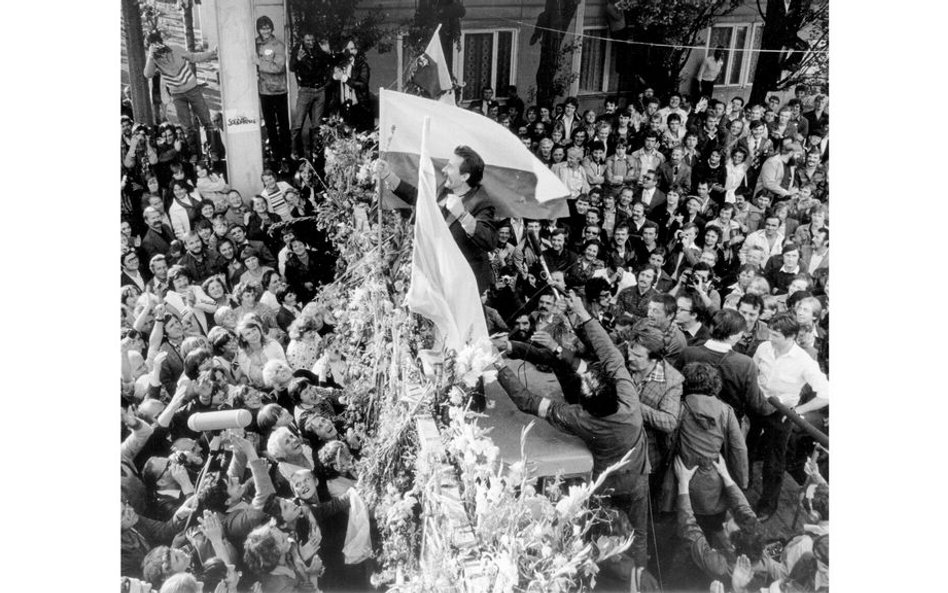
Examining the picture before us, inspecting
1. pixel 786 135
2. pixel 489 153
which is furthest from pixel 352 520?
pixel 786 135

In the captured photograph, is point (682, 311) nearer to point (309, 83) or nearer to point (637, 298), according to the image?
point (637, 298)

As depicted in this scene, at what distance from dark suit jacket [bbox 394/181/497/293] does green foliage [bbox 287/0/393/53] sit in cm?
110

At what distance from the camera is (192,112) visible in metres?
6.95

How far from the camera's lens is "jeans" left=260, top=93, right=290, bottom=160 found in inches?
275

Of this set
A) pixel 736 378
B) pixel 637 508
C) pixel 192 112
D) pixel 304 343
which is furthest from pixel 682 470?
pixel 192 112

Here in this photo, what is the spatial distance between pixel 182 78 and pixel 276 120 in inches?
28.3

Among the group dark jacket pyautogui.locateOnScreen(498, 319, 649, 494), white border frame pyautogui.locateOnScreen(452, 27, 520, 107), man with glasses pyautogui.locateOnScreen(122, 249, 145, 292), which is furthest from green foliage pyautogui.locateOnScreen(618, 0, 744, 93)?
man with glasses pyautogui.locateOnScreen(122, 249, 145, 292)

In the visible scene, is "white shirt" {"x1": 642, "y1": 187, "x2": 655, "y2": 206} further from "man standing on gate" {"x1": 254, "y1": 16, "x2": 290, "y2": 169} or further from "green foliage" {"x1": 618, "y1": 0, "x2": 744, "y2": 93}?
"man standing on gate" {"x1": 254, "y1": 16, "x2": 290, "y2": 169}

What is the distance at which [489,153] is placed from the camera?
266 inches

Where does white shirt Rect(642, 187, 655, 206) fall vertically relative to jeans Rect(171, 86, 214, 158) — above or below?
A: below

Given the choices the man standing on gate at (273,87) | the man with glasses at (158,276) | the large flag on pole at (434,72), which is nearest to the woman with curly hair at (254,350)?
the man with glasses at (158,276)

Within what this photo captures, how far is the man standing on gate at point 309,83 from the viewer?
6.89 m

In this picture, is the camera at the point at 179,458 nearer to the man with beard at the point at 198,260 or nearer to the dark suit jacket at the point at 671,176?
the man with beard at the point at 198,260

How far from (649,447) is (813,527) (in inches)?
53.5
